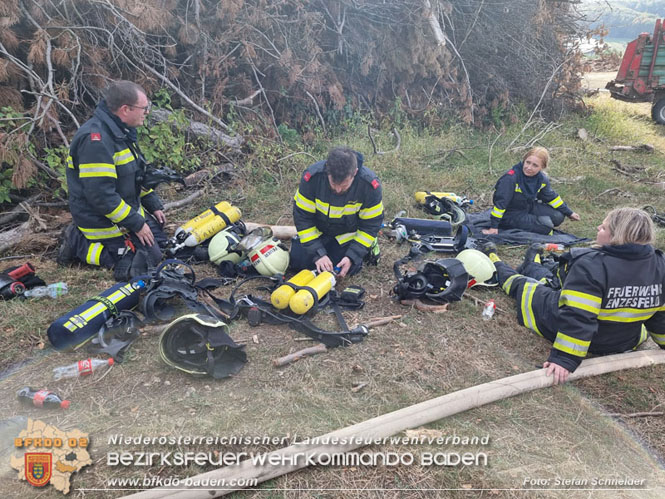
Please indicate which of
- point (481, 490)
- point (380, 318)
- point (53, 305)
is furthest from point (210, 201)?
point (481, 490)

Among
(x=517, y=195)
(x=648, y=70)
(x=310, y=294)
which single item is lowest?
(x=310, y=294)

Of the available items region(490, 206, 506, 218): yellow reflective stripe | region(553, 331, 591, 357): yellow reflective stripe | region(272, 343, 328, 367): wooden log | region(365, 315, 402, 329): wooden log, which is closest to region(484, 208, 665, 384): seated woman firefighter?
region(553, 331, 591, 357): yellow reflective stripe

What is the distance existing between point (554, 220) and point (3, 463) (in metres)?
6.26

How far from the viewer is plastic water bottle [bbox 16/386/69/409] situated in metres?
2.68

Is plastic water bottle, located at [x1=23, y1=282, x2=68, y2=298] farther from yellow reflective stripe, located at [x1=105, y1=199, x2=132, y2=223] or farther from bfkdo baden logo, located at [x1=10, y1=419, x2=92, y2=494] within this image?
bfkdo baden logo, located at [x1=10, y1=419, x2=92, y2=494]

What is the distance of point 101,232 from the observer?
4.16 meters

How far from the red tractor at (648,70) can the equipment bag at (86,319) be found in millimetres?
14102

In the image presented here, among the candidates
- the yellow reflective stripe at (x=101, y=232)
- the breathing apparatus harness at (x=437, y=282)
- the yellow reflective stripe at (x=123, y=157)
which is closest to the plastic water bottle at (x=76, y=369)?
the yellow reflective stripe at (x=101, y=232)

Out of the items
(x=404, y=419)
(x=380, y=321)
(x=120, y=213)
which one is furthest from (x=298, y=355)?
(x=120, y=213)

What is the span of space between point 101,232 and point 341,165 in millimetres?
2498

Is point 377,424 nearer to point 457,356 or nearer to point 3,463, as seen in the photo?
point 457,356

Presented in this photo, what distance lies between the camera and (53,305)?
3732 mm

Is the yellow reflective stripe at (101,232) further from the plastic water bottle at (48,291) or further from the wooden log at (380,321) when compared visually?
the wooden log at (380,321)

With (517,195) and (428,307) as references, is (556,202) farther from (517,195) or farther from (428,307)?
(428,307)
